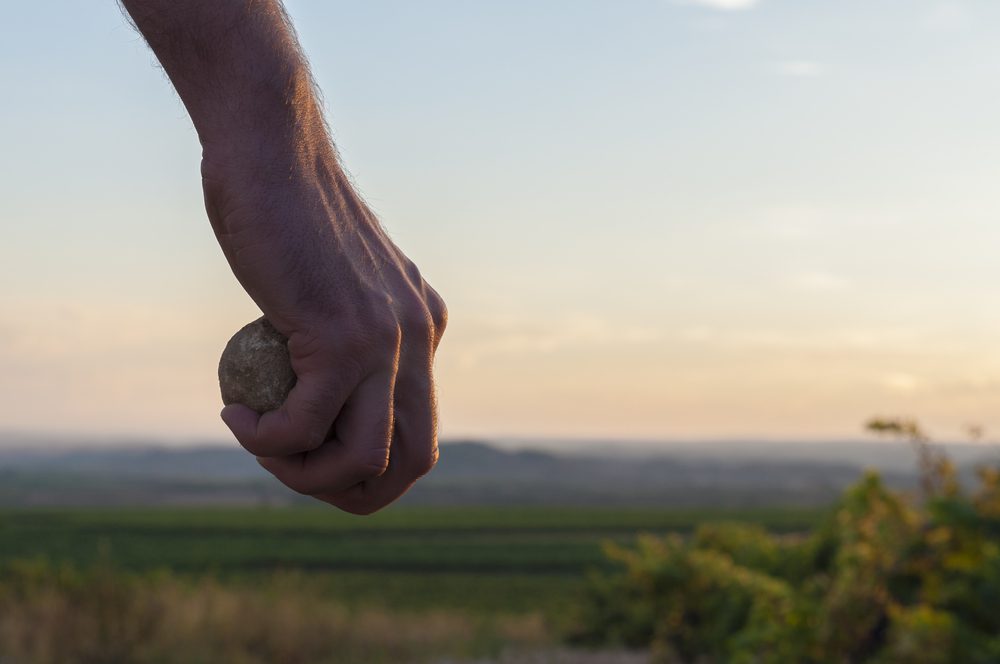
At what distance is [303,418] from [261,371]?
0.48 ft

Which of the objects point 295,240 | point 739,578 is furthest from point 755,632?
point 295,240

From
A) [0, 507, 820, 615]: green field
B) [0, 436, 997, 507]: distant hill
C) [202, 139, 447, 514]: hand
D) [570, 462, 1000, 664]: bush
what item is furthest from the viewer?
[0, 436, 997, 507]: distant hill

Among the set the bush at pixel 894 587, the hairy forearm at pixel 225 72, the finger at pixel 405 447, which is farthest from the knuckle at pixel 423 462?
the bush at pixel 894 587

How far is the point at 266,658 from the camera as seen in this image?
9.27 metres

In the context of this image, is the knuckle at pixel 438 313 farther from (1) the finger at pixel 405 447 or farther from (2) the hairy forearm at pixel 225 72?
(2) the hairy forearm at pixel 225 72

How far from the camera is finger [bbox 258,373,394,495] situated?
1.30m

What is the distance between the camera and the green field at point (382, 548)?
82.6 feet

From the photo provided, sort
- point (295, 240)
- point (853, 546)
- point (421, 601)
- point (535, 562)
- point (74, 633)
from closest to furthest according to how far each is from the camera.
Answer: point (295, 240) → point (853, 546) → point (74, 633) → point (421, 601) → point (535, 562)

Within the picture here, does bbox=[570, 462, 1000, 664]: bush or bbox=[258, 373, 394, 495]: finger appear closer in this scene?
bbox=[258, 373, 394, 495]: finger

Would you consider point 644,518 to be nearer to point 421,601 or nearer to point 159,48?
point 421,601

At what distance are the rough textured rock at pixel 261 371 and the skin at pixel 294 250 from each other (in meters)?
0.03

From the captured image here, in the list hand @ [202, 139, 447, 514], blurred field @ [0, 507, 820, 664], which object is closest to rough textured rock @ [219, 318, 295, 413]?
hand @ [202, 139, 447, 514]

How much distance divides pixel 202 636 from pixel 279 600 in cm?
92

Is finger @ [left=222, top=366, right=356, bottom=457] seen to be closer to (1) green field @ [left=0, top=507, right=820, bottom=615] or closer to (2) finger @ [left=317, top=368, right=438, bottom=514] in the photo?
(2) finger @ [left=317, top=368, right=438, bottom=514]
